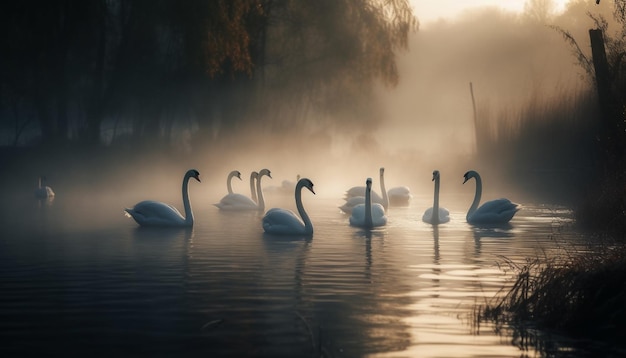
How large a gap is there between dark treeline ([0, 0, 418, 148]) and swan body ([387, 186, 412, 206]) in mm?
5494

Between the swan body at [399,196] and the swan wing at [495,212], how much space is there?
6309mm

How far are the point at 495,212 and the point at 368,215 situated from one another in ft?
7.74

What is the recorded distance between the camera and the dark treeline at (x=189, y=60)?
1228 inches

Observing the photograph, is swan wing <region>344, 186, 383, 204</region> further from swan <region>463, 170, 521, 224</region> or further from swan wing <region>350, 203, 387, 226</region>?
swan <region>463, 170, 521, 224</region>

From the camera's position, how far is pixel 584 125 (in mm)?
27656

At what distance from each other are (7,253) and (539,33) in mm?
51517

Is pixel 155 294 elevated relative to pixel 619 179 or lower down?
lower down

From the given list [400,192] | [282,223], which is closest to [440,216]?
[282,223]

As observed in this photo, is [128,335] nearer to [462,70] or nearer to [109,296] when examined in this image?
[109,296]

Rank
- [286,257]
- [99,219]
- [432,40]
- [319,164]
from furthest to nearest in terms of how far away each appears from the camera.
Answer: [432,40] < [319,164] < [99,219] < [286,257]

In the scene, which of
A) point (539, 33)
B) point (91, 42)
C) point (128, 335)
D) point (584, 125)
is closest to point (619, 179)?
point (128, 335)

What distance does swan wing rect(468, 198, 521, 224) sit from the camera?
19922 mm

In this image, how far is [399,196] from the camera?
26.5 meters

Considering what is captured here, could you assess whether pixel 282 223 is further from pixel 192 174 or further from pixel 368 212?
pixel 192 174
